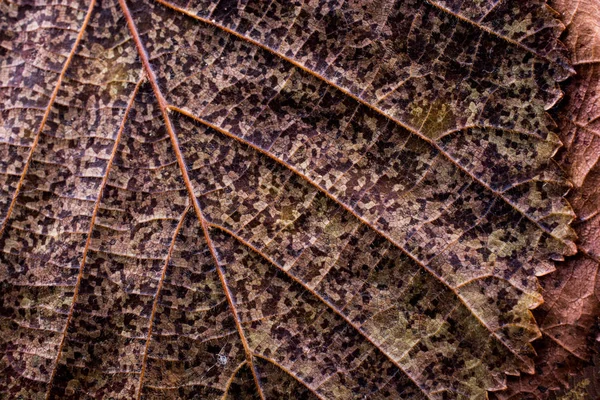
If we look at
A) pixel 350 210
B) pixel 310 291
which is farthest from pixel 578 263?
pixel 310 291

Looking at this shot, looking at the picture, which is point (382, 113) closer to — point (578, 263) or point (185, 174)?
point (185, 174)

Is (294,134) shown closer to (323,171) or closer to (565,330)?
(323,171)

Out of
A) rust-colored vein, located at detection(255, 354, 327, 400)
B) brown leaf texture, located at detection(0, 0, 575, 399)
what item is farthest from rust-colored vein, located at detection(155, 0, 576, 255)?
rust-colored vein, located at detection(255, 354, 327, 400)

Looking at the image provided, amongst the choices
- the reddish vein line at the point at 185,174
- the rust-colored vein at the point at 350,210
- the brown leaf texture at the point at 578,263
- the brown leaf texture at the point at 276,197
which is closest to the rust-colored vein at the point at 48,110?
the brown leaf texture at the point at 276,197

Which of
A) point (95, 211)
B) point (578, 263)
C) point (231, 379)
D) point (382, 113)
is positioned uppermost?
point (382, 113)

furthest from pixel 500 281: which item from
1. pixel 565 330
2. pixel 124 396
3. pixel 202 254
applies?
pixel 124 396
